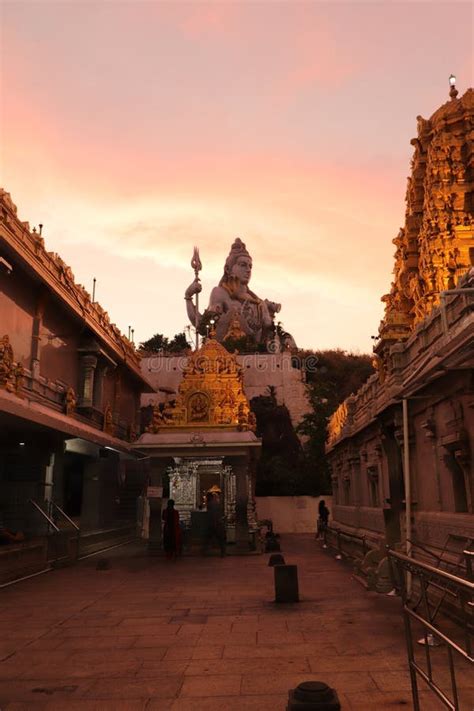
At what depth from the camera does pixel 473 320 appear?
657 centimetres

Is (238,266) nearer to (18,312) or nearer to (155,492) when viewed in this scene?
(155,492)

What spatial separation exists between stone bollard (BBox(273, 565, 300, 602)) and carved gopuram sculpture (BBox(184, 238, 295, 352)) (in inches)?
2043

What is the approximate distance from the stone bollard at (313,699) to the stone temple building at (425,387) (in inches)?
165

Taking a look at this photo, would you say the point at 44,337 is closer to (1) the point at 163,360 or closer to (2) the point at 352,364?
(1) the point at 163,360

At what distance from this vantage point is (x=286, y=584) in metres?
10.1

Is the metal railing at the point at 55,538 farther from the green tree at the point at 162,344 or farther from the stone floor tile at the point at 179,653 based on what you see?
the green tree at the point at 162,344

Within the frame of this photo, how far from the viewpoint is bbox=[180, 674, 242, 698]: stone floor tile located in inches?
219

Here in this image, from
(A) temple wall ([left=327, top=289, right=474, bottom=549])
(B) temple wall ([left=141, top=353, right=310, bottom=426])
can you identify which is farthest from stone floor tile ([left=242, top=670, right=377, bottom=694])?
(B) temple wall ([left=141, top=353, right=310, bottom=426])

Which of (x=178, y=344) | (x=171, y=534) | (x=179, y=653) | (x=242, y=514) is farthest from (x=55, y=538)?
(x=178, y=344)

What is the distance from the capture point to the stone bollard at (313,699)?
445 centimetres

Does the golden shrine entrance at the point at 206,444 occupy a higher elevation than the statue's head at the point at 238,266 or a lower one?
lower

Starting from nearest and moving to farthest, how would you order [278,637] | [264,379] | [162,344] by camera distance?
[278,637] < [264,379] < [162,344]

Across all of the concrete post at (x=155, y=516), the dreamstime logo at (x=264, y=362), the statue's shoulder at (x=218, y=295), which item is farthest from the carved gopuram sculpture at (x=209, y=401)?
the statue's shoulder at (x=218, y=295)

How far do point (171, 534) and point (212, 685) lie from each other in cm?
1158
